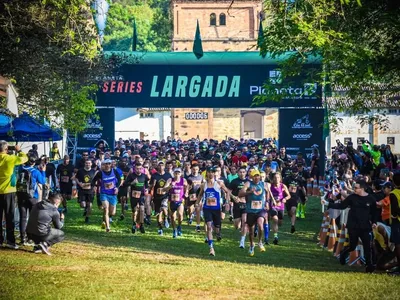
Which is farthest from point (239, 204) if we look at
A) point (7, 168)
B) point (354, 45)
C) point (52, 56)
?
point (52, 56)

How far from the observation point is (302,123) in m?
37.3

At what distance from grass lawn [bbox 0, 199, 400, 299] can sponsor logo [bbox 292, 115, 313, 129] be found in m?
14.4

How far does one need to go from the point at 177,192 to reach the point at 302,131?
49.6 feet

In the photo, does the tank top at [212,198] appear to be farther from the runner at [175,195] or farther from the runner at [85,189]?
the runner at [85,189]

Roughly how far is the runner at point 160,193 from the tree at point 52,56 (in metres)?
3.72

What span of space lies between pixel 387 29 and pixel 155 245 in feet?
28.7

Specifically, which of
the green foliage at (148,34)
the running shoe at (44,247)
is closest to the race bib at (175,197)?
the running shoe at (44,247)

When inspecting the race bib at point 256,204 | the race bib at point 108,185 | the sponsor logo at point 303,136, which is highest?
the sponsor logo at point 303,136

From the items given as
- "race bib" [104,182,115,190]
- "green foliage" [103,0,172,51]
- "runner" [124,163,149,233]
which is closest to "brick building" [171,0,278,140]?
"green foliage" [103,0,172,51]

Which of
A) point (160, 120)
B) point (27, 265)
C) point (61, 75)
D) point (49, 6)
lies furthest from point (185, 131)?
point (27, 265)

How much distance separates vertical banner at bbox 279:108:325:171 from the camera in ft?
122

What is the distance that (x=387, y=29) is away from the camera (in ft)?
76.7

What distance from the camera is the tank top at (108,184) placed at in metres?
23.0

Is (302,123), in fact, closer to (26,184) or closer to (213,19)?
(26,184)
